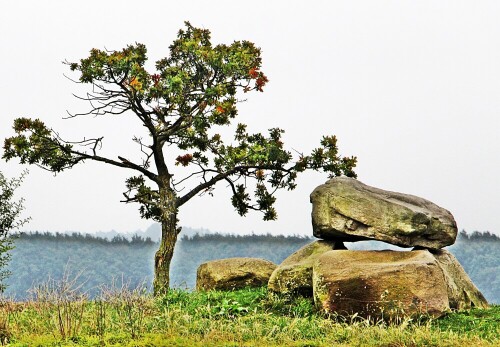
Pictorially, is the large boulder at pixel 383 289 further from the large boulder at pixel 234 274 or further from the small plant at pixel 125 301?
the small plant at pixel 125 301

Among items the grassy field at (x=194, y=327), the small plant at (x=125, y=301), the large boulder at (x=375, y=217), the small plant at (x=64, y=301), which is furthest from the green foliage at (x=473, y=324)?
the small plant at (x=64, y=301)

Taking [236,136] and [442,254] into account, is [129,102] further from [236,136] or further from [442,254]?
[442,254]

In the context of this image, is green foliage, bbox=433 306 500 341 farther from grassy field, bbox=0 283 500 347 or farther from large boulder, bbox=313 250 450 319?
large boulder, bbox=313 250 450 319

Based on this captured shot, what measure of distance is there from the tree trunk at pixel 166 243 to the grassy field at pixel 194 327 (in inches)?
135

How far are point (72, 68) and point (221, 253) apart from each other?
1190 centimetres

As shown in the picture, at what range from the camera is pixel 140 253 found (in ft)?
87.4

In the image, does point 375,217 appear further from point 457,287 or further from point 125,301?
point 125,301

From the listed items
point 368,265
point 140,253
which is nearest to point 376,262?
point 368,265

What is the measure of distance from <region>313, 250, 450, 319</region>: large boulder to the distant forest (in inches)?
497

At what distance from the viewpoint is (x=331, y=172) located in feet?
54.3

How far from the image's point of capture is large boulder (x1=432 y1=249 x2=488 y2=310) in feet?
46.5

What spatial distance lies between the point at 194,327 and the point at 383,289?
3.92 meters

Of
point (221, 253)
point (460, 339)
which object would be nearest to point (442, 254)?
point (460, 339)

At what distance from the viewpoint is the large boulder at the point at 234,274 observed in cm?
1595
